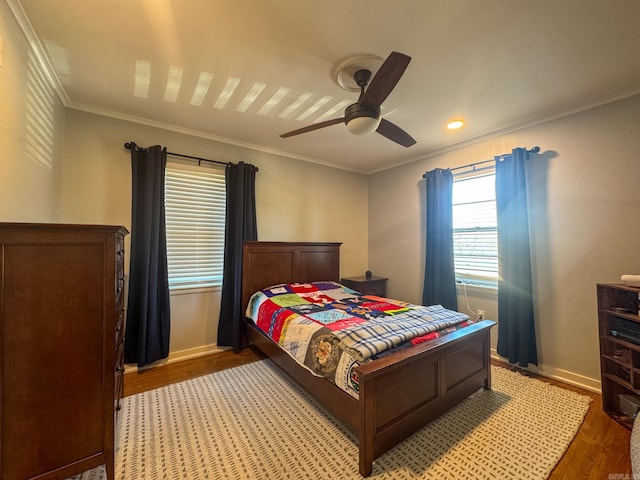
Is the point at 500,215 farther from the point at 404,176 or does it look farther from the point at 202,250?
the point at 202,250

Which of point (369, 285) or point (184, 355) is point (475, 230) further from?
point (184, 355)

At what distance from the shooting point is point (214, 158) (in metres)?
3.23

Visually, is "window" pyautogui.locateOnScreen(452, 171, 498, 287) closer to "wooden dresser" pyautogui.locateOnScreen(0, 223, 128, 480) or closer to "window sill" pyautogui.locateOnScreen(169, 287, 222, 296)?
"window sill" pyautogui.locateOnScreen(169, 287, 222, 296)

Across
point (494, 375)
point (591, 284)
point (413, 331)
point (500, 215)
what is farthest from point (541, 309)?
point (413, 331)

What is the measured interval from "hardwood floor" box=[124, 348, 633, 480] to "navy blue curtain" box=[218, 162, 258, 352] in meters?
0.54

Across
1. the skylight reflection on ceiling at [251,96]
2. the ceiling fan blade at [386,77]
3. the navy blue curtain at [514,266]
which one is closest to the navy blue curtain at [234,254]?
the skylight reflection on ceiling at [251,96]

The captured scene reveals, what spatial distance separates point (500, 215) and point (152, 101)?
364 cm

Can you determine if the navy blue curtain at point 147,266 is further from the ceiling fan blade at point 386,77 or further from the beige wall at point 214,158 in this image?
the ceiling fan blade at point 386,77

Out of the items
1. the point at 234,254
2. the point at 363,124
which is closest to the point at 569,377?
the point at 363,124

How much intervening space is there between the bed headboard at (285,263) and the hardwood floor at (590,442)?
1082 millimetres

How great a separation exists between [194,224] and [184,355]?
148cm

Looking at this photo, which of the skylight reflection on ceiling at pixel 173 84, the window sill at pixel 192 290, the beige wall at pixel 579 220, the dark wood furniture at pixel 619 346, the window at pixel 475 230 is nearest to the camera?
the dark wood furniture at pixel 619 346

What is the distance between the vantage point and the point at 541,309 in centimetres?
265

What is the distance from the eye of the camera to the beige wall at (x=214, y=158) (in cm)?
254
